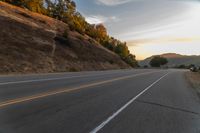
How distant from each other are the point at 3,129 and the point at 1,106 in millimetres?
2748

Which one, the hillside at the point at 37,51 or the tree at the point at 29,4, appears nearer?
the hillside at the point at 37,51

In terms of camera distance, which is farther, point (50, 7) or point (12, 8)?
point (50, 7)

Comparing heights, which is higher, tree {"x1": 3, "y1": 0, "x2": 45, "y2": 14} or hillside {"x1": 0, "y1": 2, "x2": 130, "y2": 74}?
tree {"x1": 3, "y1": 0, "x2": 45, "y2": 14}

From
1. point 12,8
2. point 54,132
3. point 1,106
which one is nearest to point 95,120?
point 54,132

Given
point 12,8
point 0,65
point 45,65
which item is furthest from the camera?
point 12,8

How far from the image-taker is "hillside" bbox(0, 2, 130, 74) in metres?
41.2

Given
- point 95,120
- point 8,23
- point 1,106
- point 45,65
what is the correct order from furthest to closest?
1. point 8,23
2. point 45,65
3. point 1,106
4. point 95,120

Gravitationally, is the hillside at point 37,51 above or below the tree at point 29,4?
below

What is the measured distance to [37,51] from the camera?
50.5m

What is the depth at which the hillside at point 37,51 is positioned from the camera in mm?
41188

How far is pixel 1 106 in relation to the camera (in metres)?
9.70

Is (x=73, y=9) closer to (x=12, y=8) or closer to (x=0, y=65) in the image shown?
(x=12, y=8)

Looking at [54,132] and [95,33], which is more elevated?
[95,33]

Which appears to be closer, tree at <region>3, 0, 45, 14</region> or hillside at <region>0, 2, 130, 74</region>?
hillside at <region>0, 2, 130, 74</region>
